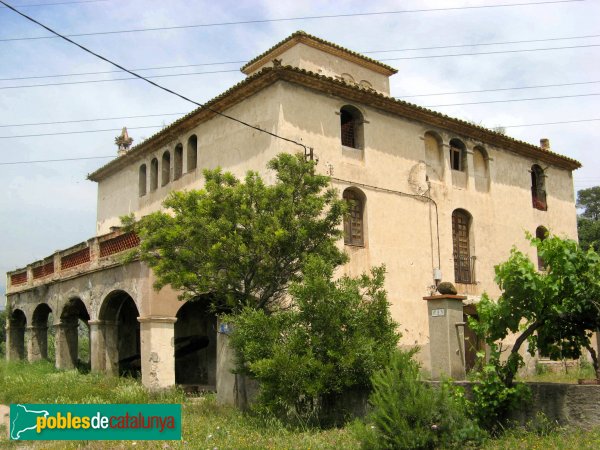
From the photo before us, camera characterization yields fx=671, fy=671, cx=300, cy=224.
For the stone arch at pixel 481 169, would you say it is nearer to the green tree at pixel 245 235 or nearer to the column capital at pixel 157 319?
the green tree at pixel 245 235

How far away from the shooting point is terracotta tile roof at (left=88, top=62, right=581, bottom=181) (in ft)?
57.4

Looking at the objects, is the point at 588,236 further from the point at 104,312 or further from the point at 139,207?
the point at 104,312

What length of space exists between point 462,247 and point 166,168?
390 inches

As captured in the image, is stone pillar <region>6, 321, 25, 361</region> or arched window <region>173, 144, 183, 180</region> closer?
arched window <region>173, 144, 183, 180</region>

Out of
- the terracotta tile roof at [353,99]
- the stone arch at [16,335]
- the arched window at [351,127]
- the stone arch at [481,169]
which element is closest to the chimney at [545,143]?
the terracotta tile roof at [353,99]

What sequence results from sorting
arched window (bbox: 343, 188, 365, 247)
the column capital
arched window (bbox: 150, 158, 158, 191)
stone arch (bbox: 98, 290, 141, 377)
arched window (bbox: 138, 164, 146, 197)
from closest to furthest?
the column capital, arched window (bbox: 343, 188, 365, 247), stone arch (bbox: 98, 290, 141, 377), arched window (bbox: 150, 158, 158, 191), arched window (bbox: 138, 164, 146, 197)

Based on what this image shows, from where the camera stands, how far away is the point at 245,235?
13.1 metres

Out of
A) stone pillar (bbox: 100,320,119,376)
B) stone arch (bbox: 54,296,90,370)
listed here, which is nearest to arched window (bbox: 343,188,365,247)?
stone pillar (bbox: 100,320,119,376)

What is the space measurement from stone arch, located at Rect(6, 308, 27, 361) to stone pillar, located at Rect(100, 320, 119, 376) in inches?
326

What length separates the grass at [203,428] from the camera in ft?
29.1

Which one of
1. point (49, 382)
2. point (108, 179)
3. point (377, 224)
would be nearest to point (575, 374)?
point (377, 224)

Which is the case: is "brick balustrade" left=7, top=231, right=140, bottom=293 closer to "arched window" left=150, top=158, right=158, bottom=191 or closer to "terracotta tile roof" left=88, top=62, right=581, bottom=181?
"arched window" left=150, top=158, right=158, bottom=191

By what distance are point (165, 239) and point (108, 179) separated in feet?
45.4

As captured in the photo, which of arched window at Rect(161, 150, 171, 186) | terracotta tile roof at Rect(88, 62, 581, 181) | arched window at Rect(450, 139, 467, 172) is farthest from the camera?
arched window at Rect(161, 150, 171, 186)
